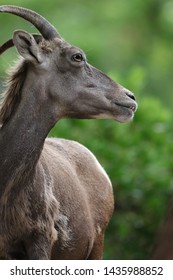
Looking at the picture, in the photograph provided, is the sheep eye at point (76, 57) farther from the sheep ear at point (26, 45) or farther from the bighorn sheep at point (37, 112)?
the sheep ear at point (26, 45)

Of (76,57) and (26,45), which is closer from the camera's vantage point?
(26,45)

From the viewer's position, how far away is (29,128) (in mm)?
11938

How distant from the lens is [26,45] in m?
11.8

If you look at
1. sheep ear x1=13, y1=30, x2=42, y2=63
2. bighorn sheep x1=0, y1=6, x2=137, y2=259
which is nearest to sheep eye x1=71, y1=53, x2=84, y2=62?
bighorn sheep x1=0, y1=6, x2=137, y2=259

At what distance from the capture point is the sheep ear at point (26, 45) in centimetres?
1179

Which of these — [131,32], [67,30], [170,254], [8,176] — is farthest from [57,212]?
[131,32]

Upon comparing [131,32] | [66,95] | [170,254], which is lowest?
[131,32]

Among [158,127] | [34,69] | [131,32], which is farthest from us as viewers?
[131,32]

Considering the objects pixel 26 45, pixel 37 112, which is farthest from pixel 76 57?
pixel 37 112

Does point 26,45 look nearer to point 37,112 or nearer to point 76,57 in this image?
point 76,57

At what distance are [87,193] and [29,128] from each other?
5.43 ft

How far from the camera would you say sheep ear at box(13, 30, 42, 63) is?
11789 millimetres

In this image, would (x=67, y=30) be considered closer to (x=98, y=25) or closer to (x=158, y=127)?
(x=98, y=25)

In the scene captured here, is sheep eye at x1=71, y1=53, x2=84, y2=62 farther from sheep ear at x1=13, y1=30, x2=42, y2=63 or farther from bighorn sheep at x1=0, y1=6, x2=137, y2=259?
sheep ear at x1=13, y1=30, x2=42, y2=63
